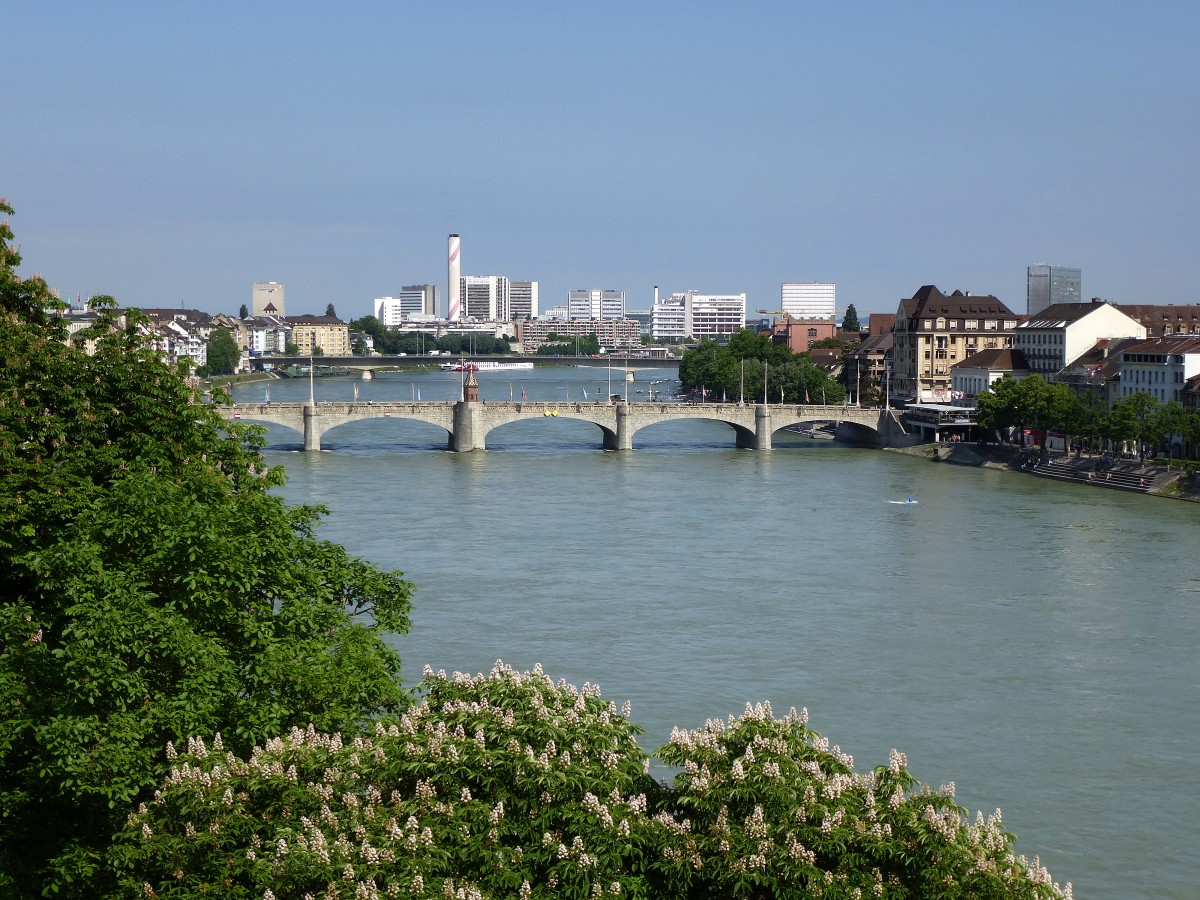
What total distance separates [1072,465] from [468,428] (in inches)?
896

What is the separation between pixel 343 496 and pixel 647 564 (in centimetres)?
1393

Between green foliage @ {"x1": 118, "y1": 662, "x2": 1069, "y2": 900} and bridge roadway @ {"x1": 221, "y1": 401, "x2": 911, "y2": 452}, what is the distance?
166 ft

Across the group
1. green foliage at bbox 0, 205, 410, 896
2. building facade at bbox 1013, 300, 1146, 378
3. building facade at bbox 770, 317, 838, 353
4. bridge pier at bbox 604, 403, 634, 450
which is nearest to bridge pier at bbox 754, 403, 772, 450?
bridge pier at bbox 604, 403, 634, 450

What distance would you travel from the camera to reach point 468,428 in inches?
2482

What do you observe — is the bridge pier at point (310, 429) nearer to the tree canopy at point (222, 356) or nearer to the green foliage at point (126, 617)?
the green foliage at point (126, 617)

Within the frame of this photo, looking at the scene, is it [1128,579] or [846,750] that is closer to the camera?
[846,750]

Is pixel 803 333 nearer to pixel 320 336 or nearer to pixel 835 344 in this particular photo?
pixel 835 344

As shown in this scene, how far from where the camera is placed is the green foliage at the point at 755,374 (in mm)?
82938

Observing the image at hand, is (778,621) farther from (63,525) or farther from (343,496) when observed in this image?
(343,496)

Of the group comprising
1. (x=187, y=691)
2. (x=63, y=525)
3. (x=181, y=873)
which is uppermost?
(x=63, y=525)

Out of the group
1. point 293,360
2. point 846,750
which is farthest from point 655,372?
point 846,750

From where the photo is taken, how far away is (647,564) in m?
35.0

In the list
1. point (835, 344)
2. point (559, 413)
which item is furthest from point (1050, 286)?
point (559, 413)

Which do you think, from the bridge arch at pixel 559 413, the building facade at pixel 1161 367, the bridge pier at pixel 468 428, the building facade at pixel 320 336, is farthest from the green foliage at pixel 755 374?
the building facade at pixel 320 336
